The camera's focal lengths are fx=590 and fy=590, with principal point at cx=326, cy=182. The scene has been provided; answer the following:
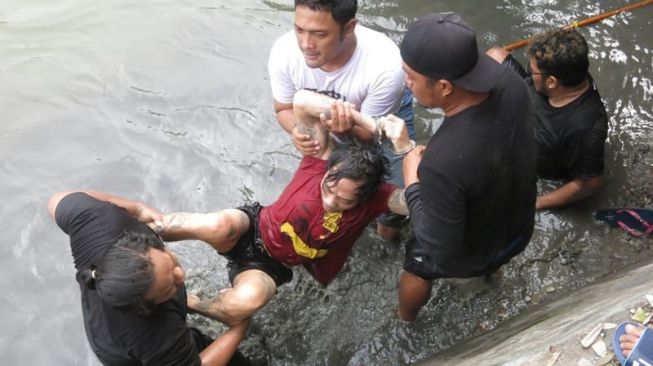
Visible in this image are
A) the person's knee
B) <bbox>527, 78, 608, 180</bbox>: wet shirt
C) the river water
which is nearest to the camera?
the person's knee

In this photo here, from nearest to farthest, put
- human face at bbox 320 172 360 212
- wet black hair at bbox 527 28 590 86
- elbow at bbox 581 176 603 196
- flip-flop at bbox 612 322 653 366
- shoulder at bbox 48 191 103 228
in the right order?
flip-flop at bbox 612 322 653 366 → shoulder at bbox 48 191 103 228 → human face at bbox 320 172 360 212 → wet black hair at bbox 527 28 590 86 → elbow at bbox 581 176 603 196

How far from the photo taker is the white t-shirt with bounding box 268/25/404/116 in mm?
3324

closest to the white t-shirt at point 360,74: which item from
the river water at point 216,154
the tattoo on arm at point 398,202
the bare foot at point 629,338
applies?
the tattoo on arm at point 398,202

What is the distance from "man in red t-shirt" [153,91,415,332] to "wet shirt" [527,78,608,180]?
139cm

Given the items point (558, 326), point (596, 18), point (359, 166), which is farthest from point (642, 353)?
point (596, 18)

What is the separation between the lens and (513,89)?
245 centimetres

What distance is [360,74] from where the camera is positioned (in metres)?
3.33

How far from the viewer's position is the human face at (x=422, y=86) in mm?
2373

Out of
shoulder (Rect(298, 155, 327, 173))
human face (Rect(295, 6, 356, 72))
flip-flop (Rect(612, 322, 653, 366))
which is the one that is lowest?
shoulder (Rect(298, 155, 327, 173))

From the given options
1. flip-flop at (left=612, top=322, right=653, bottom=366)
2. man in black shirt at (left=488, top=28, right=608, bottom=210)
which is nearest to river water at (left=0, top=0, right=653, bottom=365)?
man in black shirt at (left=488, top=28, right=608, bottom=210)

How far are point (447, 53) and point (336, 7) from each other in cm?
91

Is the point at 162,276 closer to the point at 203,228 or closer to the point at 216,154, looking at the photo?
the point at 203,228

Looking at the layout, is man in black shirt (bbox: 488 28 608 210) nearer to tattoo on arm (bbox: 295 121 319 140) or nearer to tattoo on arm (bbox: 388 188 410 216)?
tattoo on arm (bbox: 388 188 410 216)

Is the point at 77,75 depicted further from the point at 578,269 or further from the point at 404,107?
the point at 578,269
